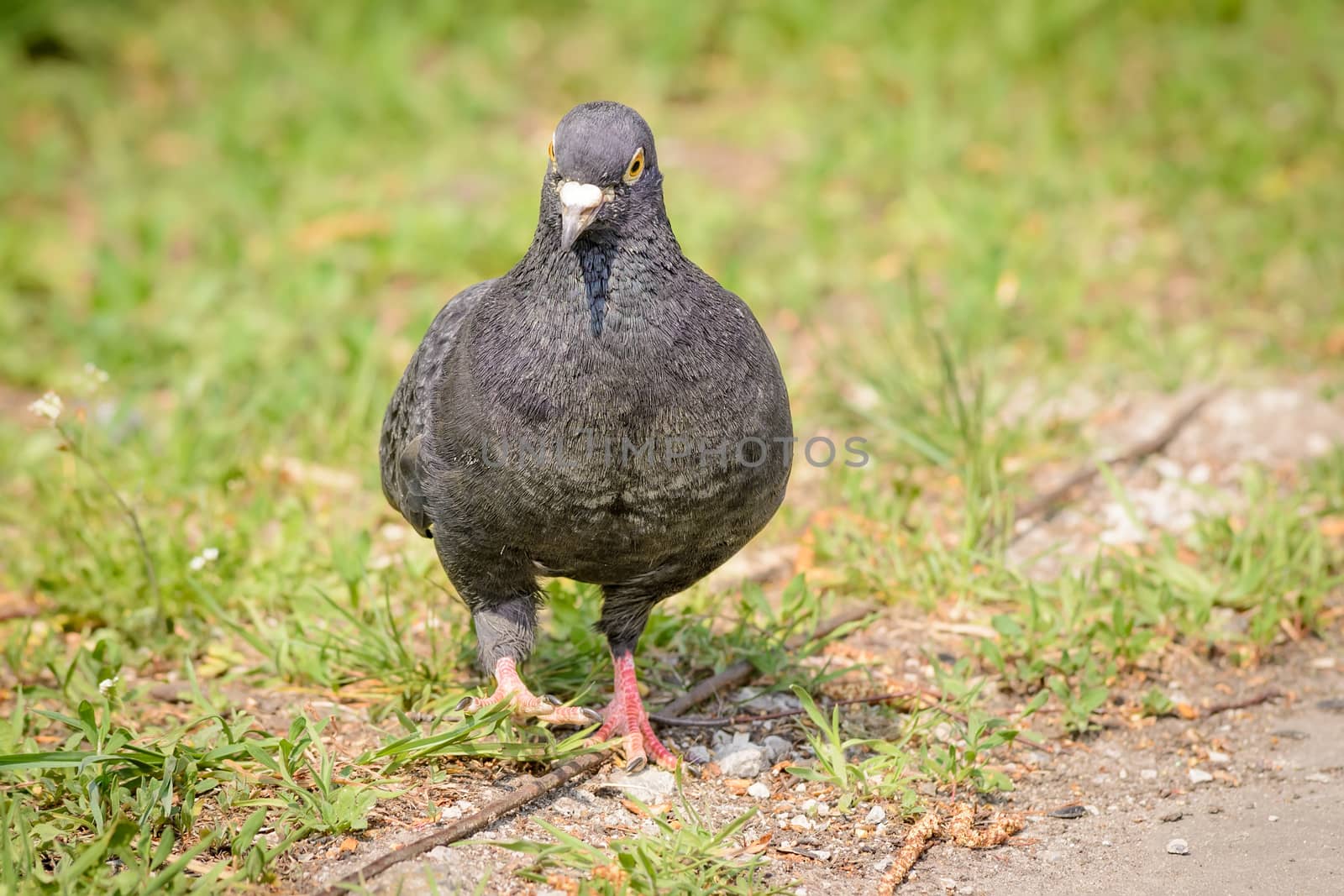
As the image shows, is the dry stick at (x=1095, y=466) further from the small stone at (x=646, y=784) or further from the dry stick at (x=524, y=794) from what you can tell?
the small stone at (x=646, y=784)

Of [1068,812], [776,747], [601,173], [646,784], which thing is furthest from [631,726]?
[601,173]

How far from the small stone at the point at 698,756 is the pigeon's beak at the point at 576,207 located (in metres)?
1.68

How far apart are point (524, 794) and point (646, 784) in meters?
0.42

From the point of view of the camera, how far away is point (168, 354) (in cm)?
680

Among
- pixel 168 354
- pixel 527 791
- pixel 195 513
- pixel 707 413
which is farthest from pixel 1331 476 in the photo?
pixel 168 354

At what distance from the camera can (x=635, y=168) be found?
3506 mm

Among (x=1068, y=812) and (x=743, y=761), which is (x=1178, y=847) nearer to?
(x=1068, y=812)

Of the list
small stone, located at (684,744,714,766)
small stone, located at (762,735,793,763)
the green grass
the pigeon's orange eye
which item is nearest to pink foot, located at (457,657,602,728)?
the green grass

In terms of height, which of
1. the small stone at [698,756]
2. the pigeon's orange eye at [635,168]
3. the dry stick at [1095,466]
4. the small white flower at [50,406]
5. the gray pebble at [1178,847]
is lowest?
the gray pebble at [1178,847]

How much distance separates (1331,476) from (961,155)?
12.8 feet

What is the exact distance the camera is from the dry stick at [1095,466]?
552cm

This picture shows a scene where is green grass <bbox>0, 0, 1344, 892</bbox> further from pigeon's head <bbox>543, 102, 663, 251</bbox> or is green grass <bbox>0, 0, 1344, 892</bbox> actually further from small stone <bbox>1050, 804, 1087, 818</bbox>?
pigeon's head <bbox>543, 102, 663, 251</bbox>

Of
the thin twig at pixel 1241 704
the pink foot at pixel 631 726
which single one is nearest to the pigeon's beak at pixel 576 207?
the pink foot at pixel 631 726

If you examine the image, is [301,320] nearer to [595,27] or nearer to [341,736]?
[341,736]
